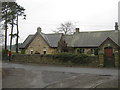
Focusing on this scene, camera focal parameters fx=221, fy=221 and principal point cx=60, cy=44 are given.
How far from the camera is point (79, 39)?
51094mm

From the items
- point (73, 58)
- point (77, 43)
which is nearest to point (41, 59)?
point (73, 58)

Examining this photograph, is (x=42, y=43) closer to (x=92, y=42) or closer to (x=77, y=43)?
(x=77, y=43)

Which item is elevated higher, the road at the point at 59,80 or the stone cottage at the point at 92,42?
the stone cottage at the point at 92,42

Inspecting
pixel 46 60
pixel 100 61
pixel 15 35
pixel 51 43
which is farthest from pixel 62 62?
pixel 15 35

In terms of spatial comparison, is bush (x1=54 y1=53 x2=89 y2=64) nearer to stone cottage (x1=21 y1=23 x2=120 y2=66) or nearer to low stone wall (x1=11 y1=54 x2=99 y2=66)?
low stone wall (x1=11 y1=54 x2=99 y2=66)

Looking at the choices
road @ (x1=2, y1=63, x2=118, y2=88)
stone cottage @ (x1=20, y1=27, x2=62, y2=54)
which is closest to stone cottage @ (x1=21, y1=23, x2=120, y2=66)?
stone cottage @ (x1=20, y1=27, x2=62, y2=54)

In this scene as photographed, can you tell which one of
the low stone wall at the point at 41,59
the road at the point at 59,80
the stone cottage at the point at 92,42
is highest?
the stone cottage at the point at 92,42

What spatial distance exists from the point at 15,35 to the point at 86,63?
81.9ft

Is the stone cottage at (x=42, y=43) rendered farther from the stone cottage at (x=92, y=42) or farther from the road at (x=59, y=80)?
the road at (x=59, y=80)

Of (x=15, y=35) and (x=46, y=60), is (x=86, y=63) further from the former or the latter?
(x=15, y=35)

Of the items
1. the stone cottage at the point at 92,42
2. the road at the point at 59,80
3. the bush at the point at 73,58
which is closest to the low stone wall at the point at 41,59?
the bush at the point at 73,58

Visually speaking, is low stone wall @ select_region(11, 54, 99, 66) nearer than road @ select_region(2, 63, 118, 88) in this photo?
No

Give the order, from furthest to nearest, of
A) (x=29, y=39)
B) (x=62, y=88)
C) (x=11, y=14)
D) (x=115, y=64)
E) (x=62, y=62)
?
(x=29, y=39)
(x=11, y=14)
(x=62, y=62)
(x=115, y=64)
(x=62, y=88)

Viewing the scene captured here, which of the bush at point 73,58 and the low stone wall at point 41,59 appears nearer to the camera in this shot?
the low stone wall at point 41,59
